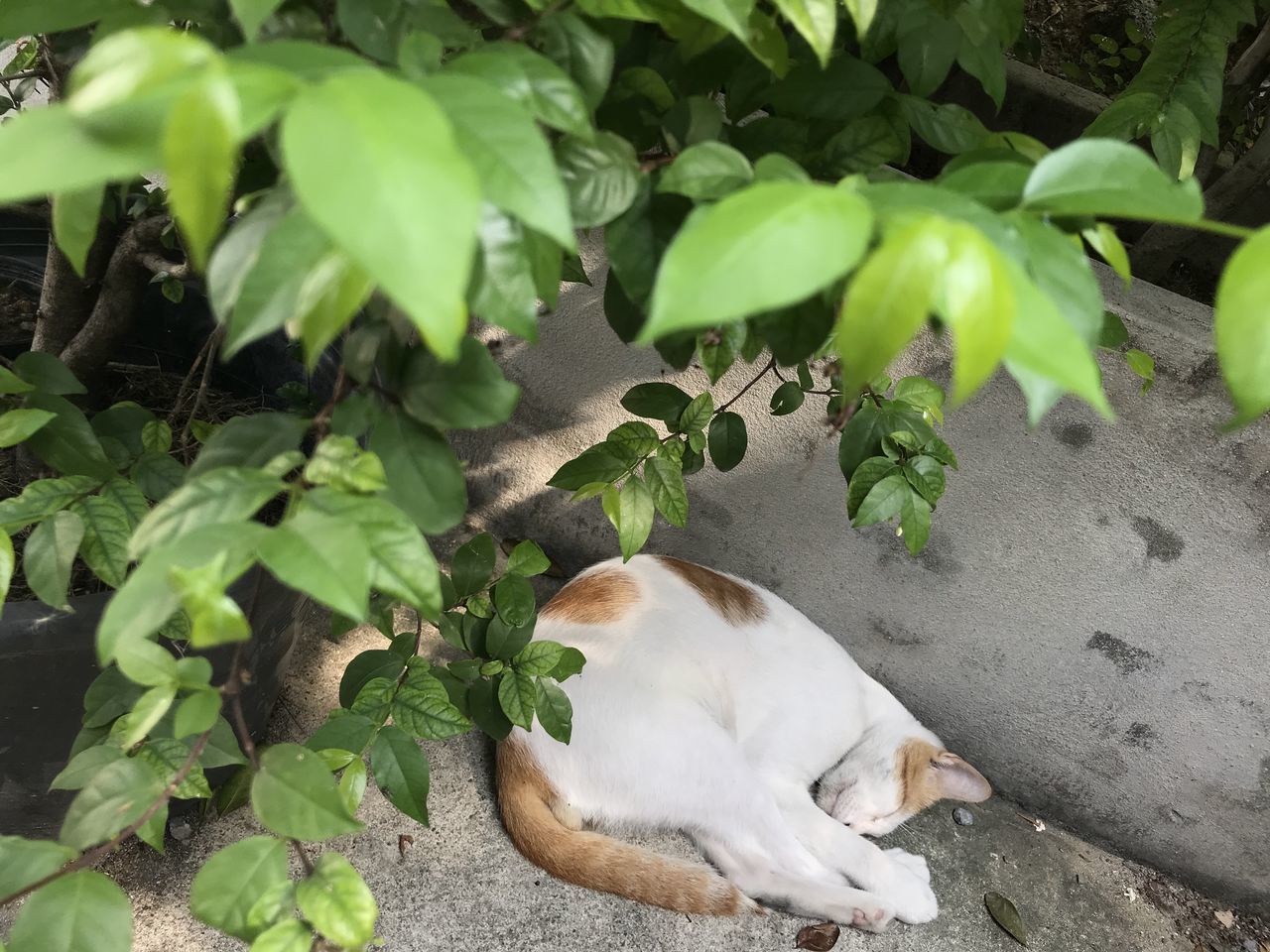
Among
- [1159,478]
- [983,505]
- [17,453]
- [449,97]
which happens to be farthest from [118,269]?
[1159,478]

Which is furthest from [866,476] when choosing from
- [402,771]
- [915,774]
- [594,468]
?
[915,774]

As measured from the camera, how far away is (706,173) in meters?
0.45

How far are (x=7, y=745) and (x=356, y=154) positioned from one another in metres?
1.08

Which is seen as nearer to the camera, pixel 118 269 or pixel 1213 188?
pixel 118 269

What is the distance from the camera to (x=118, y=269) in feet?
3.47

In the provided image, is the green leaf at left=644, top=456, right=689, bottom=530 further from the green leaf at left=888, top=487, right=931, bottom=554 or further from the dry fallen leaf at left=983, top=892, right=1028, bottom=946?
the dry fallen leaf at left=983, top=892, right=1028, bottom=946

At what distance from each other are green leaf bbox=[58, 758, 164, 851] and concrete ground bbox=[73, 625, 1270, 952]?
2.53 feet

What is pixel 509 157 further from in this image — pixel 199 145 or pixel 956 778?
pixel 956 778

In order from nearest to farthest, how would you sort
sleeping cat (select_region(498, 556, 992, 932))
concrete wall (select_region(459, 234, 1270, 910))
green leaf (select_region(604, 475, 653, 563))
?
green leaf (select_region(604, 475, 653, 563))
concrete wall (select_region(459, 234, 1270, 910))
sleeping cat (select_region(498, 556, 992, 932))

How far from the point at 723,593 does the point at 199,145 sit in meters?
1.30

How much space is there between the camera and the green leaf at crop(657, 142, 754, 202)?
1.46 feet

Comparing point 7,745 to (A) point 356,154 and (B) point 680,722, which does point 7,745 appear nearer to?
(B) point 680,722

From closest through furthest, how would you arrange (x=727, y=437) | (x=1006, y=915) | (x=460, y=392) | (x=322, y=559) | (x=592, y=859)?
(x=322, y=559), (x=460, y=392), (x=727, y=437), (x=592, y=859), (x=1006, y=915)

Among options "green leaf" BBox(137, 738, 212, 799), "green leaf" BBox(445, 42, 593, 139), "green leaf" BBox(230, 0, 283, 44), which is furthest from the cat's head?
"green leaf" BBox(230, 0, 283, 44)
